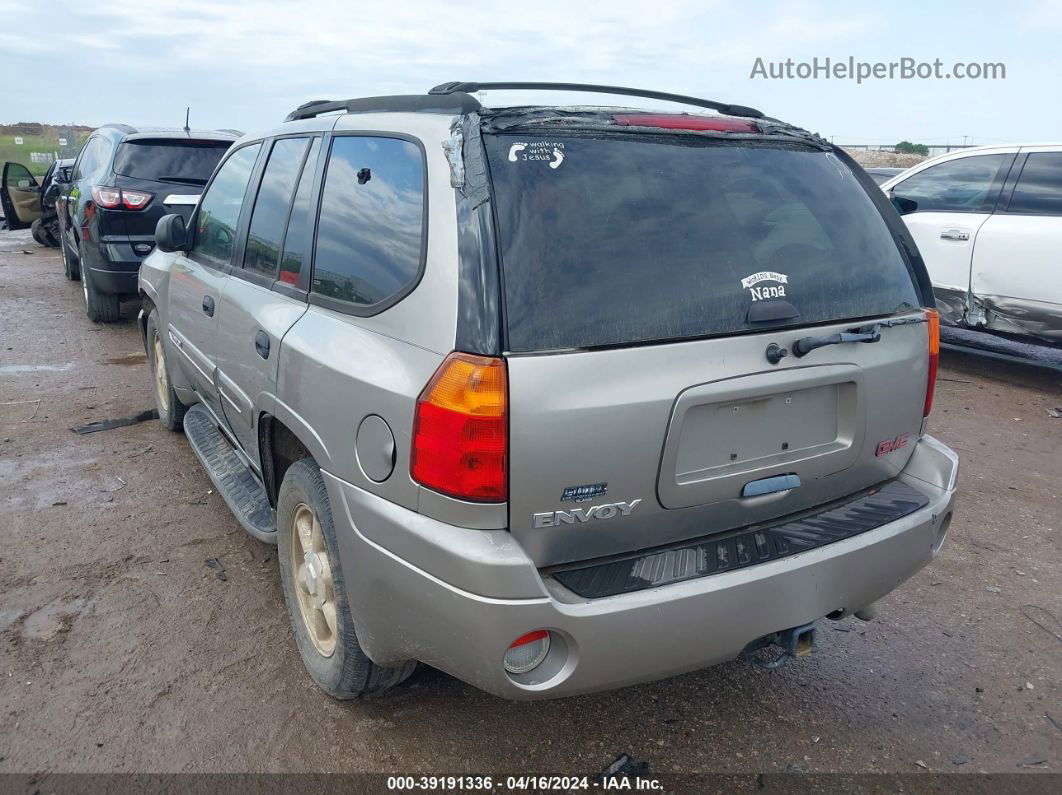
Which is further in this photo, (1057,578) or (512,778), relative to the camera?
(1057,578)

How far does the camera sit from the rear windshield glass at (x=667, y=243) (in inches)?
82.6

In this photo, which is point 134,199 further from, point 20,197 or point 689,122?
point 20,197

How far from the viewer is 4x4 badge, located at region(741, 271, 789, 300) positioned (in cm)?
233

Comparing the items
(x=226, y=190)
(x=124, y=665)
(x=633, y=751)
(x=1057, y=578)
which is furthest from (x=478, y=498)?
(x=1057, y=578)

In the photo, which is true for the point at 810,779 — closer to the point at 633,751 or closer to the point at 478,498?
the point at 633,751

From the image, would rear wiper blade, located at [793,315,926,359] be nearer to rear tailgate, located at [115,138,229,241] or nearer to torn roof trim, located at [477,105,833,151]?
torn roof trim, located at [477,105,833,151]

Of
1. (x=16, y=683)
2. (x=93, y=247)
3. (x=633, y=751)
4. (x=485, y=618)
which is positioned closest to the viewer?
(x=485, y=618)

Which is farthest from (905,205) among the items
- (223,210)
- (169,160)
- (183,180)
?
(169,160)

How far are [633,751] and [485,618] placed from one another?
3.03 feet

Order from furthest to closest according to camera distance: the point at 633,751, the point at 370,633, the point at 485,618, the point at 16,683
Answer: the point at 16,683, the point at 633,751, the point at 370,633, the point at 485,618

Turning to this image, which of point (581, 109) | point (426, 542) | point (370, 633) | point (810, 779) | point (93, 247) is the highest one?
point (581, 109)

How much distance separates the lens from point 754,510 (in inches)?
94.3

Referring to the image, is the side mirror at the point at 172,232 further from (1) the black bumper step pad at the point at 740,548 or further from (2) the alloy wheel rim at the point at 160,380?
(1) the black bumper step pad at the point at 740,548

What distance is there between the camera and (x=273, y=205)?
321 centimetres
